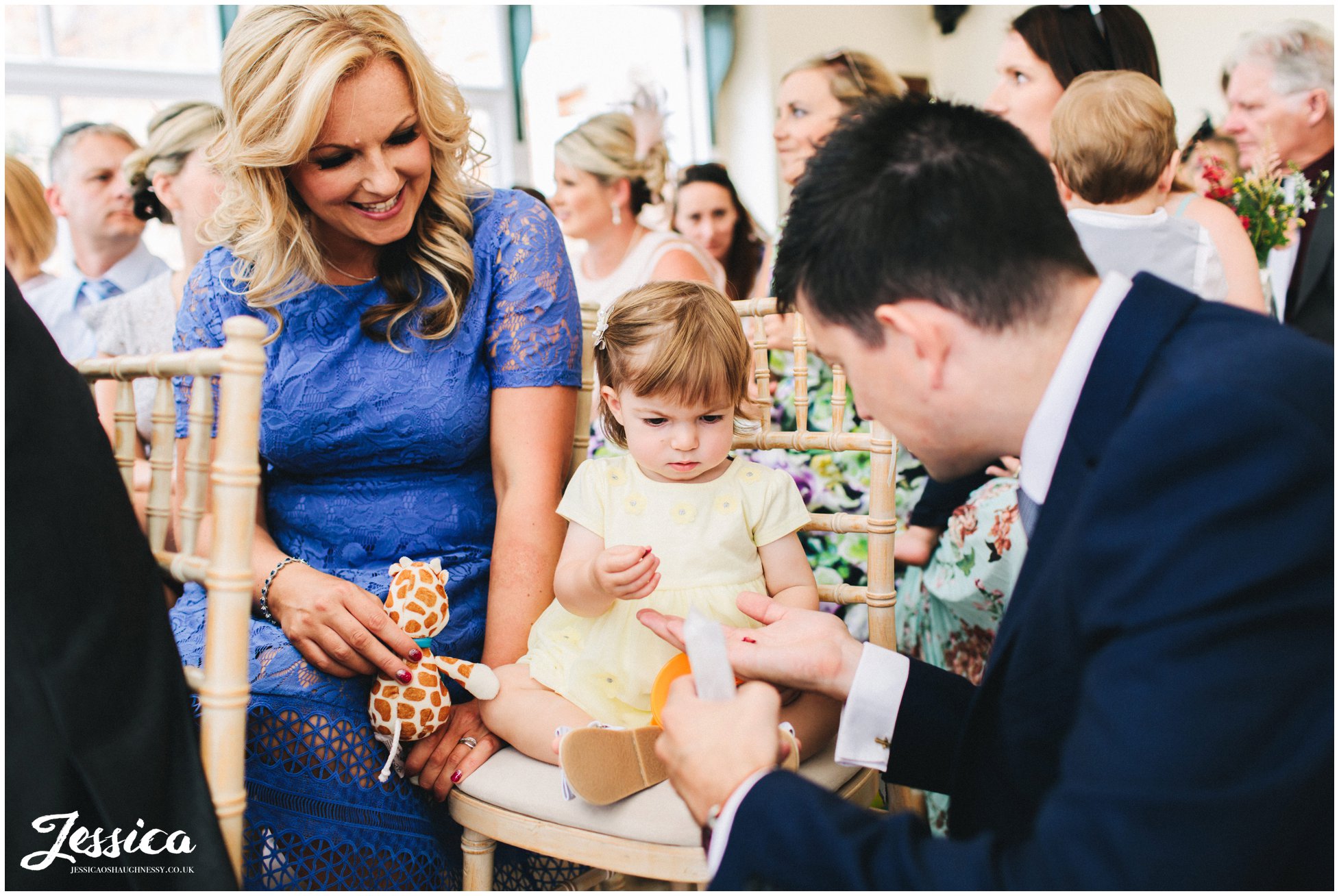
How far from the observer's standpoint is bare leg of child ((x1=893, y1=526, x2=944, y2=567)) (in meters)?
2.15

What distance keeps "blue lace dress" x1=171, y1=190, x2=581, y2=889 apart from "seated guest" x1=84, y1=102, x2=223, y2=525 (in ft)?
3.77

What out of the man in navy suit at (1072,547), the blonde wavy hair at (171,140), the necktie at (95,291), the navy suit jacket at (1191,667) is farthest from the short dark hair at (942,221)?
the necktie at (95,291)

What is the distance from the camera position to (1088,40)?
8.27 feet

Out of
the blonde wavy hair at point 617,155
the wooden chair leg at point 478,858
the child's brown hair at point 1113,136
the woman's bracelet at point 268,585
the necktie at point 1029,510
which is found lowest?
the wooden chair leg at point 478,858

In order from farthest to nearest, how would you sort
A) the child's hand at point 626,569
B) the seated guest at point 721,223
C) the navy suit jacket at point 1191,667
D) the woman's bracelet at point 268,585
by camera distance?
1. the seated guest at point 721,223
2. the woman's bracelet at point 268,585
3. the child's hand at point 626,569
4. the navy suit jacket at point 1191,667

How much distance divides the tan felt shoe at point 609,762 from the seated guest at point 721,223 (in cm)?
296

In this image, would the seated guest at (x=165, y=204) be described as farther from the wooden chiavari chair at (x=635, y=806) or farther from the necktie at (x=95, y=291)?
the wooden chiavari chair at (x=635, y=806)

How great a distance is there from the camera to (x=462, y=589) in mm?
1436

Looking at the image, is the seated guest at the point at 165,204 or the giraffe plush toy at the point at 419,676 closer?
the giraffe plush toy at the point at 419,676

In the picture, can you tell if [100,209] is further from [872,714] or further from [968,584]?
[872,714]

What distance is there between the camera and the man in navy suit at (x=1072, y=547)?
2.12ft

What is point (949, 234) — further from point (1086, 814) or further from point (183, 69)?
point (183, 69)

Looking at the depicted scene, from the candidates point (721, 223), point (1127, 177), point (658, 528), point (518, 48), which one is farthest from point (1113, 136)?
point (518, 48)

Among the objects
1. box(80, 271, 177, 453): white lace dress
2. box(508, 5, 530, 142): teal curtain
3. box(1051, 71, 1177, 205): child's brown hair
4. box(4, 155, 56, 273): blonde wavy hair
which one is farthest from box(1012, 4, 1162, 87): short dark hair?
box(508, 5, 530, 142): teal curtain
